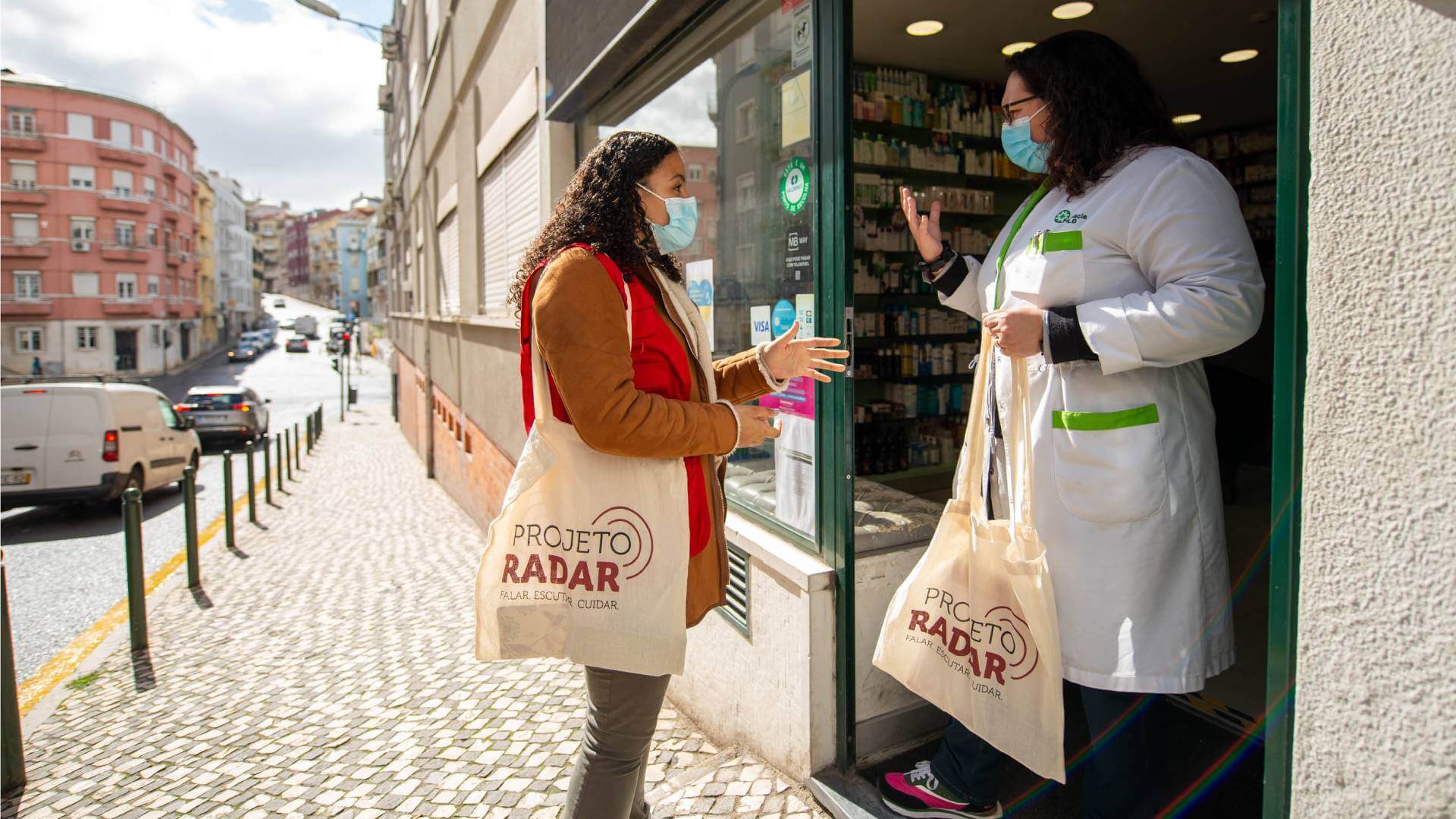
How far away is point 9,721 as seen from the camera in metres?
3.56

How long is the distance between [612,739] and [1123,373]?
1.47 meters

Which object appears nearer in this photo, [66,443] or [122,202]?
[66,443]

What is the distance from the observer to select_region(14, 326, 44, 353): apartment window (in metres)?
50.1

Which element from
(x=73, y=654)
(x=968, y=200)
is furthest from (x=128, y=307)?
(x=968, y=200)

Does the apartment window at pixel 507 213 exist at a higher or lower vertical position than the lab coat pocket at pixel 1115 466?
higher

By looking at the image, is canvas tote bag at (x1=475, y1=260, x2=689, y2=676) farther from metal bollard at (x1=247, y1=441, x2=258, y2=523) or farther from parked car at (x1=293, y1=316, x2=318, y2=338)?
parked car at (x1=293, y1=316, x2=318, y2=338)

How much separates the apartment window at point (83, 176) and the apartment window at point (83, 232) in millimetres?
1902

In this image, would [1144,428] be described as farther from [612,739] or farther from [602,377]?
[612,739]

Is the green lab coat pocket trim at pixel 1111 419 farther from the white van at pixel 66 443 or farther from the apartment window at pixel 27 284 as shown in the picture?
the apartment window at pixel 27 284

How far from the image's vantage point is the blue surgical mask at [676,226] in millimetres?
2234

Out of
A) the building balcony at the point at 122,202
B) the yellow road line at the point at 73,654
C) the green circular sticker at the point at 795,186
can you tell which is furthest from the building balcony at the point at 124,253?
the green circular sticker at the point at 795,186

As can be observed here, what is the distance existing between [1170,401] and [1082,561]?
0.42 meters

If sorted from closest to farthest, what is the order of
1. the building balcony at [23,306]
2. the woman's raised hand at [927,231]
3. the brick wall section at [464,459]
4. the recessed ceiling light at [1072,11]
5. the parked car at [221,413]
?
the woman's raised hand at [927,231], the recessed ceiling light at [1072,11], the brick wall section at [464,459], the parked car at [221,413], the building balcony at [23,306]

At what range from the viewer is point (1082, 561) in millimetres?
2010
